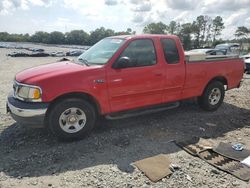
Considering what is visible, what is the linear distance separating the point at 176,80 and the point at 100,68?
6.16 ft

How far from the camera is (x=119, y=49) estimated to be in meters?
5.25

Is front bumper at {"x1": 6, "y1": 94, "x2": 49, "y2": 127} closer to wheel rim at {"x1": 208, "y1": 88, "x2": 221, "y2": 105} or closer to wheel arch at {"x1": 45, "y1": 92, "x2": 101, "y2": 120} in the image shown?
wheel arch at {"x1": 45, "y1": 92, "x2": 101, "y2": 120}

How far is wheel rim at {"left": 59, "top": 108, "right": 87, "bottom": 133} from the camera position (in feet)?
15.8

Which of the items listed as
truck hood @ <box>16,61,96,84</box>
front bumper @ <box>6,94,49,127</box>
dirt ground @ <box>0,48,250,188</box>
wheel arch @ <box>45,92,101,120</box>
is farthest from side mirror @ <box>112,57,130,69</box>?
front bumper @ <box>6,94,49,127</box>

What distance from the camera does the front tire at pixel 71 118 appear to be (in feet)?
15.4

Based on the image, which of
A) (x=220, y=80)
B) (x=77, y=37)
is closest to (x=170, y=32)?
(x=77, y=37)

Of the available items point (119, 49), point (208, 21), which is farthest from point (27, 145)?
point (208, 21)

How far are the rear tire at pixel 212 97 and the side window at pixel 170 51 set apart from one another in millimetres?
1403

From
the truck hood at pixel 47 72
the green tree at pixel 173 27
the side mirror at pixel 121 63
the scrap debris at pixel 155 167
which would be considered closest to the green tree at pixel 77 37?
the green tree at pixel 173 27

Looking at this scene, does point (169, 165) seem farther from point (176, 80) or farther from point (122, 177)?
point (176, 80)

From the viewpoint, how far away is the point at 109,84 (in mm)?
5055

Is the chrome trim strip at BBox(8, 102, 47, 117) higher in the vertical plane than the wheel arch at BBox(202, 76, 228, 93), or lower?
lower

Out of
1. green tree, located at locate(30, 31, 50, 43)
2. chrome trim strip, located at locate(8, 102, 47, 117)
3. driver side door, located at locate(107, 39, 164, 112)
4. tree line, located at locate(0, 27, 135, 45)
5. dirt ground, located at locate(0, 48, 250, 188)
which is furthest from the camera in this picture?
green tree, located at locate(30, 31, 50, 43)

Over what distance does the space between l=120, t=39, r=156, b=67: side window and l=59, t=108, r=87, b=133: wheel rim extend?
1.33 meters
